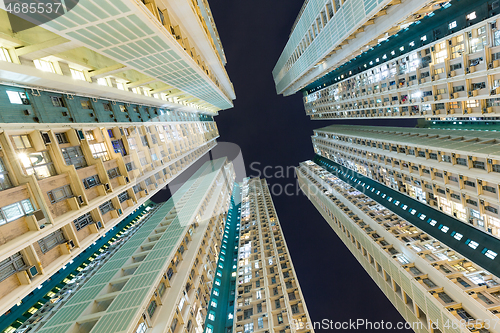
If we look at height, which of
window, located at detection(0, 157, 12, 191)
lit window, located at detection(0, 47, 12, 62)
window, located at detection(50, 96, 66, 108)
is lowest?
window, located at detection(0, 157, 12, 191)

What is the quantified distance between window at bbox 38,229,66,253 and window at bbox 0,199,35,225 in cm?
326

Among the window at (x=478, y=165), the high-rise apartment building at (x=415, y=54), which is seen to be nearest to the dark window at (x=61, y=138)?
the high-rise apartment building at (x=415, y=54)

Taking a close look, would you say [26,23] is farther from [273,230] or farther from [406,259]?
[273,230]

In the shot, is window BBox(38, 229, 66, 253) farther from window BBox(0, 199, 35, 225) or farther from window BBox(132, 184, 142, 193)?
window BBox(132, 184, 142, 193)

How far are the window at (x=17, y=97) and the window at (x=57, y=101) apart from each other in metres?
3.10

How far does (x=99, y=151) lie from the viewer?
93.8 feet

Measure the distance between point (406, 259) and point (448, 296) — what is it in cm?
944

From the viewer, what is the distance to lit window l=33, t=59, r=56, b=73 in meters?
21.1

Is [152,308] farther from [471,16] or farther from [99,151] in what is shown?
[471,16]

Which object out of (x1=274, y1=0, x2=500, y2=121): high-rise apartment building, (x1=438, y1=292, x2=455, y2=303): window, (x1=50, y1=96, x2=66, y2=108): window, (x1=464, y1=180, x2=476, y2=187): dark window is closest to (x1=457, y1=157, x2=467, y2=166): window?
(x1=464, y1=180, x2=476, y2=187): dark window

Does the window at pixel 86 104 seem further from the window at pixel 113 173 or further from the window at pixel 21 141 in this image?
the window at pixel 21 141

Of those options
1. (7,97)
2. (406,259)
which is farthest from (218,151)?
(7,97)

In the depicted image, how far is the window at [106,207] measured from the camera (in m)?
27.2

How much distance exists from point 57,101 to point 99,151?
6955mm
